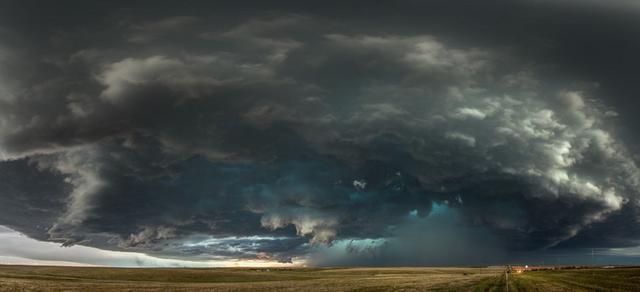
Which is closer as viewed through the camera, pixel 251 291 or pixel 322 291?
pixel 322 291

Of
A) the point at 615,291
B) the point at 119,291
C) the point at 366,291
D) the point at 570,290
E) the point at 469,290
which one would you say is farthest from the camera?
the point at 119,291

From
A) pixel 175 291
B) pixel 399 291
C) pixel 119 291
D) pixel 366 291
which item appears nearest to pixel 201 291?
pixel 175 291

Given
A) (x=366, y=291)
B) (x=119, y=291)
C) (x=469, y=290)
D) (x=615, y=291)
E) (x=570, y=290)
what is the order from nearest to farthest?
1. (x=615, y=291)
2. (x=570, y=290)
3. (x=469, y=290)
4. (x=366, y=291)
5. (x=119, y=291)

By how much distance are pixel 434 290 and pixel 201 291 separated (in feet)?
116

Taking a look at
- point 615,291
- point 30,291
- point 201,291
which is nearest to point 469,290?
point 615,291

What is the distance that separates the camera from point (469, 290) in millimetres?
63875

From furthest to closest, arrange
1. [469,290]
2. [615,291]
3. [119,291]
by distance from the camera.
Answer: [119,291] < [469,290] < [615,291]

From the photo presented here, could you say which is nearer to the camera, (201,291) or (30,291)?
(30,291)

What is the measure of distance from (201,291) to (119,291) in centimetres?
1182

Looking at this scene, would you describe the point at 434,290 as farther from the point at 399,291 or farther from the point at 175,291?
the point at 175,291

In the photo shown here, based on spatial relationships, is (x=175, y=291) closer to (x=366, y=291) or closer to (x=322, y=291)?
(x=322, y=291)

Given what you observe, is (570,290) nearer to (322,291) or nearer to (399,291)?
(399,291)

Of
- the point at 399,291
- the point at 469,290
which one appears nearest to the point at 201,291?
the point at 399,291

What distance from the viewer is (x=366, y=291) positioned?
6950 centimetres
